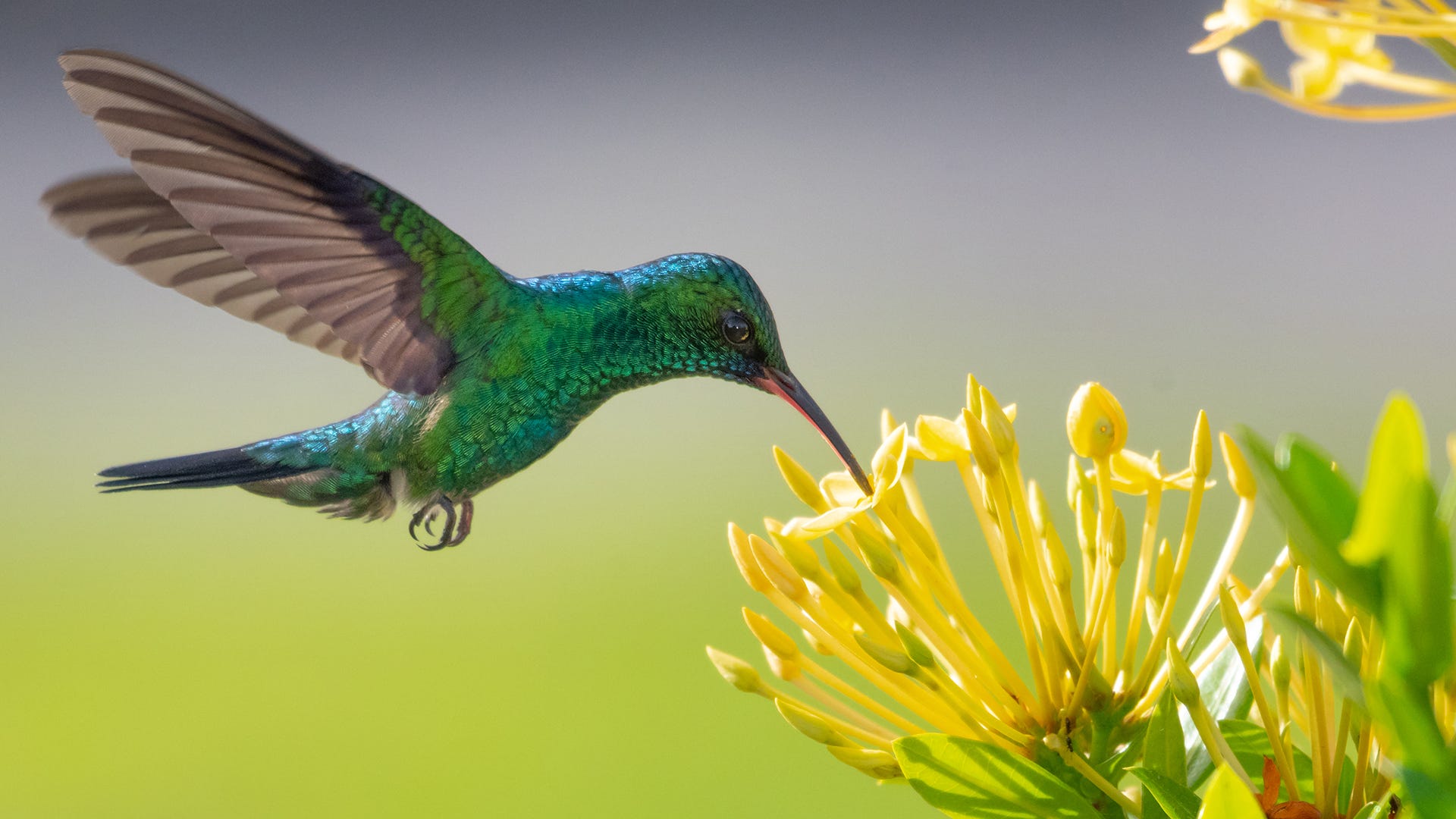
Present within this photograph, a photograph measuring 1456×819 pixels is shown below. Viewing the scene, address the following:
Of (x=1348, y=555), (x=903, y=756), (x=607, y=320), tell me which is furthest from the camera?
(x=607, y=320)

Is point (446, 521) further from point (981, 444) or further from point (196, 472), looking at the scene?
point (981, 444)

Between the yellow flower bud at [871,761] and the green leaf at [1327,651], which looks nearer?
the green leaf at [1327,651]

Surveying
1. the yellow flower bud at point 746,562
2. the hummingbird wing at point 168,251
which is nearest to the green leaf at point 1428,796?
the yellow flower bud at point 746,562

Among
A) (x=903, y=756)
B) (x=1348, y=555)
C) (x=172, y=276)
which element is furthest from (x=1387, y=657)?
(x=172, y=276)

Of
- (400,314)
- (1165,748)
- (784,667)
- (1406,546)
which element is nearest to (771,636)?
(784,667)

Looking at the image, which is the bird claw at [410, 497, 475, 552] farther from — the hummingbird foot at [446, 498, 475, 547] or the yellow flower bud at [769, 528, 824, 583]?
the yellow flower bud at [769, 528, 824, 583]

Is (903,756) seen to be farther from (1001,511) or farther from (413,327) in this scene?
(413,327)

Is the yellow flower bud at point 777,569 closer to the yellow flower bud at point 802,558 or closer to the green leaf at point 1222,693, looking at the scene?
the yellow flower bud at point 802,558

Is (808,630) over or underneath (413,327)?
underneath
